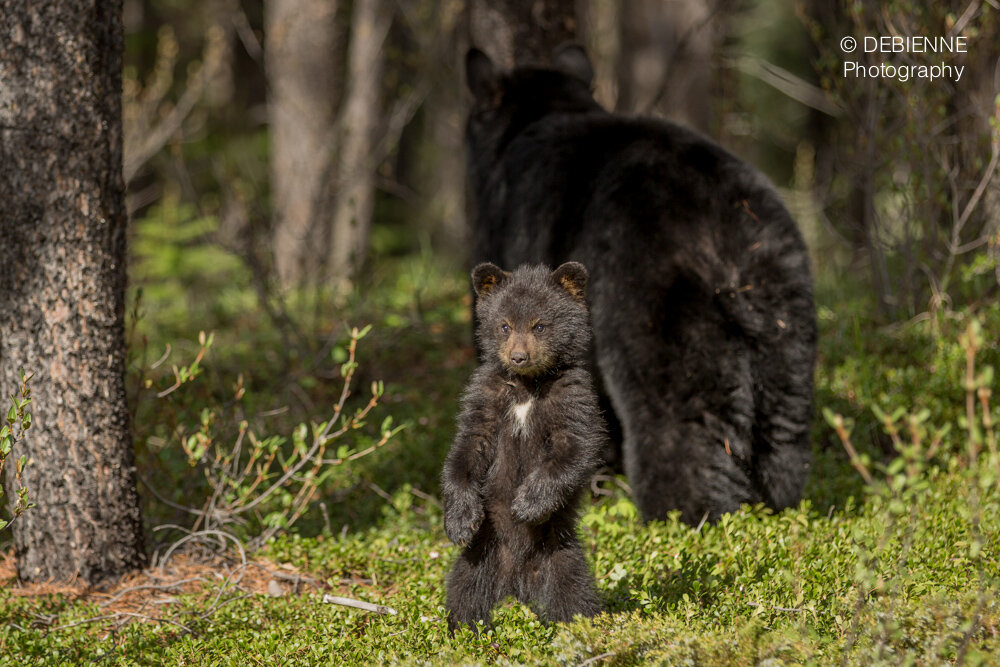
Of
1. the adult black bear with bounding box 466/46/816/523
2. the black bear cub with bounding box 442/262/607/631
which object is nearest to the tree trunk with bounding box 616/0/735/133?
the adult black bear with bounding box 466/46/816/523

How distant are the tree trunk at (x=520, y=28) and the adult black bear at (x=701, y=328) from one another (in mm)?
2768

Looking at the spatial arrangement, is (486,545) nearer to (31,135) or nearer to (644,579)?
(644,579)

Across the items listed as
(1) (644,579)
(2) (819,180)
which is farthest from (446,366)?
(2) (819,180)

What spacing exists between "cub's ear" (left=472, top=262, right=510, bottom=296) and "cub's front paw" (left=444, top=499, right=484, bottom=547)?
2.97 feet

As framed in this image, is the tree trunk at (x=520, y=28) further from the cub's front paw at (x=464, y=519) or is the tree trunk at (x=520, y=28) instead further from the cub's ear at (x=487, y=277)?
the cub's front paw at (x=464, y=519)

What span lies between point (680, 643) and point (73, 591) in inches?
125

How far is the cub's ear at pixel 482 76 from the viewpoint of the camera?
7207 mm

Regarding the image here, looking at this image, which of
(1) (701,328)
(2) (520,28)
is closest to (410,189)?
(2) (520,28)

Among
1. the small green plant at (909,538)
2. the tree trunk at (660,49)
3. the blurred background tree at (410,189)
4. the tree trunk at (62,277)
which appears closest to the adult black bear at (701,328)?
the small green plant at (909,538)

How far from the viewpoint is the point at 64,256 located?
4.79 m

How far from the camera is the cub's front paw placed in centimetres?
377

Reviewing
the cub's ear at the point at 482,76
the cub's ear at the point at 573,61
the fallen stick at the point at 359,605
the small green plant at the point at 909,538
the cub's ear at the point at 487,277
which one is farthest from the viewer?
the cub's ear at the point at 573,61

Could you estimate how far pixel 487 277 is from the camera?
13.3 ft

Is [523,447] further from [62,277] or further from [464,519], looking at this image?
[62,277]
